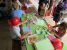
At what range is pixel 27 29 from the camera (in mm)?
1747

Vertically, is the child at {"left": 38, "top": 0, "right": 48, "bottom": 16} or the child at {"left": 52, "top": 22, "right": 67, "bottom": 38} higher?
the child at {"left": 38, "top": 0, "right": 48, "bottom": 16}

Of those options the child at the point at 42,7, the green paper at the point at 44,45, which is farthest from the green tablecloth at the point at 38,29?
the child at the point at 42,7

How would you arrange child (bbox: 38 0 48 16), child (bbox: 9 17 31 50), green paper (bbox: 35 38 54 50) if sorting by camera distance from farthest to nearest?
child (bbox: 38 0 48 16) → child (bbox: 9 17 31 50) → green paper (bbox: 35 38 54 50)

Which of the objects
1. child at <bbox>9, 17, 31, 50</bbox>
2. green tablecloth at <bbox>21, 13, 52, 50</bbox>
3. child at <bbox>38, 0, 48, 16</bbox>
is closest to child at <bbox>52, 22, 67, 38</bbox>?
green tablecloth at <bbox>21, 13, 52, 50</bbox>

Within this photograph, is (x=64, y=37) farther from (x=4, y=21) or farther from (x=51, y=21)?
(x=4, y=21)

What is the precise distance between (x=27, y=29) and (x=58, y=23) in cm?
32

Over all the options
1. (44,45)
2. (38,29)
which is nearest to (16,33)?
(38,29)

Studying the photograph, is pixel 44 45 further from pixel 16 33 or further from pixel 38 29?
pixel 16 33

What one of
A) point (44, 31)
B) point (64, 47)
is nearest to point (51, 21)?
point (44, 31)

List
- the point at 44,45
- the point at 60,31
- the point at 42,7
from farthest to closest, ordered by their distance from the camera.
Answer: the point at 42,7, the point at 60,31, the point at 44,45

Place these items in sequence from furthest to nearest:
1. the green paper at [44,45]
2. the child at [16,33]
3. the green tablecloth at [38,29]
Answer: the child at [16,33]
the green tablecloth at [38,29]
the green paper at [44,45]

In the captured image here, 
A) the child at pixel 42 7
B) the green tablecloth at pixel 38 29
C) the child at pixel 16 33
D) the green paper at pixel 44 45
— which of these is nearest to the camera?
the green paper at pixel 44 45

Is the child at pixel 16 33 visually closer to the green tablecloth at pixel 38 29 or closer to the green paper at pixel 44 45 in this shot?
the green tablecloth at pixel 38 29

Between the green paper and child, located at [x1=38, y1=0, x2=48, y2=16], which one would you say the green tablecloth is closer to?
the green paper
